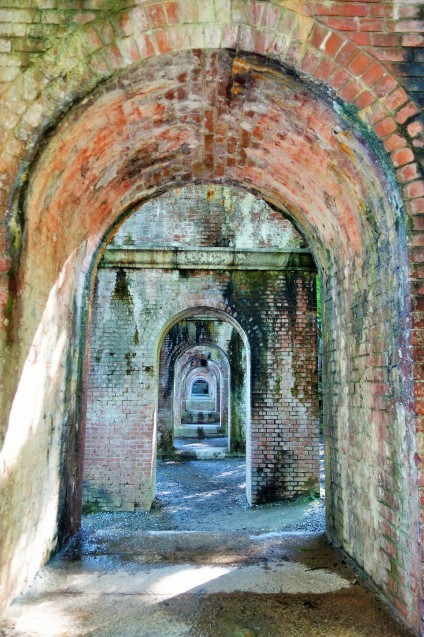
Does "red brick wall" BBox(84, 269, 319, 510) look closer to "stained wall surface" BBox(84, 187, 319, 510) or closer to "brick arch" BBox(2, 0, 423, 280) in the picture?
"stained wall surface" BBox(84, 187, 319, 510)

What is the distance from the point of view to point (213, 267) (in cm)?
910

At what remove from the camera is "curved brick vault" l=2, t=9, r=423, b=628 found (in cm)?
296

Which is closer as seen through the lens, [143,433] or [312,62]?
[312,62]

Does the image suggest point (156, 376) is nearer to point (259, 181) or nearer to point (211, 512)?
point (211, 512)

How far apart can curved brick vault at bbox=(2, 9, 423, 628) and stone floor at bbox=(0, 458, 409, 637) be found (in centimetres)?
24

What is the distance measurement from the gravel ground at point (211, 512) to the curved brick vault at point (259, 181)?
2.06 metres

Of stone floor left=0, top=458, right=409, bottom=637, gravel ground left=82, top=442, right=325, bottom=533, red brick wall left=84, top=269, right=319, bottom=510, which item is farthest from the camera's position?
red brick wall left=84, top=269, right=319, bottom=510

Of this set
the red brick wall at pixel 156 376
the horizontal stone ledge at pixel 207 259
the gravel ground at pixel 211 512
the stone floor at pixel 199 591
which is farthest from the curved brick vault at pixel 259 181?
the horizontal stone ledge at pixel 207 259

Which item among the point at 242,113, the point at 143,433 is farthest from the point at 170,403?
the point at 242,113

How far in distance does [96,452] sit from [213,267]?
159 inches

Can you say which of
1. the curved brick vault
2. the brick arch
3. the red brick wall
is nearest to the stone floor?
the curved brick vault

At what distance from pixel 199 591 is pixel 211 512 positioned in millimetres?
5612

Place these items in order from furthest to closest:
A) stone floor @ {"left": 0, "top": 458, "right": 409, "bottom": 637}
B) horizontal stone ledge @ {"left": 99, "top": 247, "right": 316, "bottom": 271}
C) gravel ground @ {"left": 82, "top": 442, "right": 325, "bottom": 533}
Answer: horizontal stone ledge @ {"left": 99, "top": 247, "right": 316, "bottom": 271}
gravel ground @ {"left": 82, "top": 442, "right": 325, "bottom": 533}
stone floor @ {"left": 0, "top": 458, "right": 409, "bottom": 637}

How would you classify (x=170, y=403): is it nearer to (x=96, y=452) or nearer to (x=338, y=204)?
(x=96, y=452)
